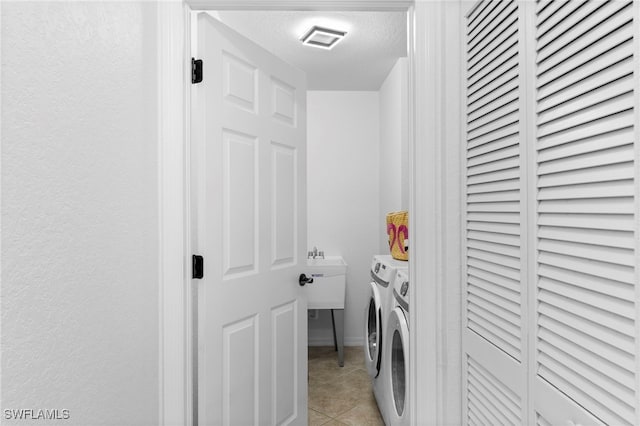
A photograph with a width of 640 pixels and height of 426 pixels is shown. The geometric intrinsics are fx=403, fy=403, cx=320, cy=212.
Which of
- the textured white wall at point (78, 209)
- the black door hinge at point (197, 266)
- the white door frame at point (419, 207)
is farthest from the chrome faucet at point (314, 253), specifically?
the textured white wall at point (78, 209)

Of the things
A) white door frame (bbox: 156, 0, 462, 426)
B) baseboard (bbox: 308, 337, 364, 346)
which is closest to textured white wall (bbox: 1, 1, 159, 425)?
white door frame (bbox: 156, 0, 462, 426)

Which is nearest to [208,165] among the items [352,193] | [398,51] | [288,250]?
Result: [288,250]

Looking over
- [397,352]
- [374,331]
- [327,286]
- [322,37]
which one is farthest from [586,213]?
[327,286]

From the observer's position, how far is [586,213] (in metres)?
0.72

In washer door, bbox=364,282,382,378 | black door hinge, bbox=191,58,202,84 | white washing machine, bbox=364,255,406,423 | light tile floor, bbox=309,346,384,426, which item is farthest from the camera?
light tile floor, bbox=309,346,384,426

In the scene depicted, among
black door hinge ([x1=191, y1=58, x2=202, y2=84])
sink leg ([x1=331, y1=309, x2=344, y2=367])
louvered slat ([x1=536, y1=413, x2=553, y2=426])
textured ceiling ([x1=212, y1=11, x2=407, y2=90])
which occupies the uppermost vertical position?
textured ceiling ([x1=212, y1=11, x2=407, y2=90])

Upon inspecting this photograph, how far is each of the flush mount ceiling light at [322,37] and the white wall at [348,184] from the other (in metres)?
1.11

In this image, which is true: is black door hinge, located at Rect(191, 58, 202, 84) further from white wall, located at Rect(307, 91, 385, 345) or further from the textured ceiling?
white wall, located at Rect(307, 91, 385, 345)

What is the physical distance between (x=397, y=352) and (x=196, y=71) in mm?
1521

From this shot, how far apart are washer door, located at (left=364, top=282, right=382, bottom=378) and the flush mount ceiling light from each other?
1.57 m

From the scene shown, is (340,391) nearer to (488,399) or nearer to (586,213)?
(488,399)

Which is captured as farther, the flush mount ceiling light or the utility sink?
the utility sink

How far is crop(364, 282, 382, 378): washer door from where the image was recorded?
229cm

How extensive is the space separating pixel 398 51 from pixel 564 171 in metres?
2.33
